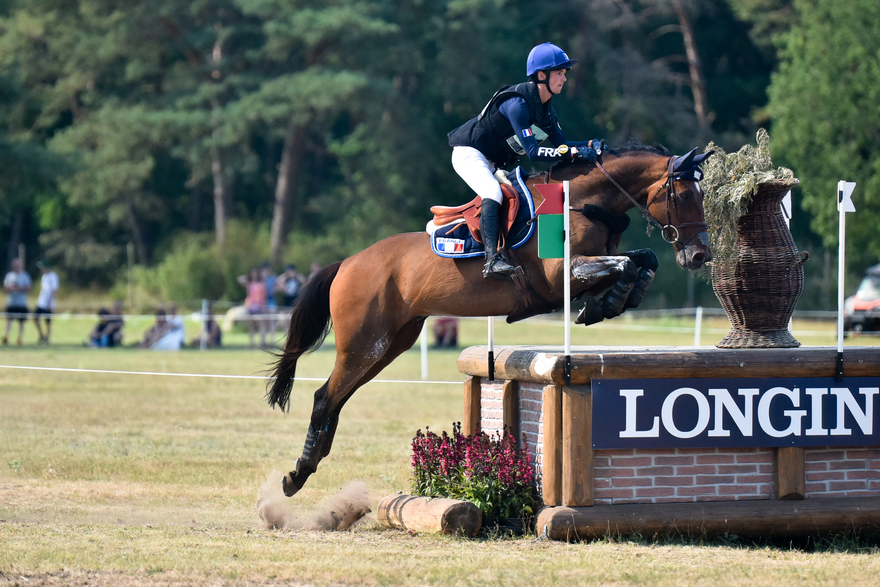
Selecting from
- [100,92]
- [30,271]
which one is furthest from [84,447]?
[30,271]

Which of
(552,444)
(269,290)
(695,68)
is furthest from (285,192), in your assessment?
(552,444)

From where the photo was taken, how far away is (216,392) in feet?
45.5

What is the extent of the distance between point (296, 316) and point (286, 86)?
23998mm

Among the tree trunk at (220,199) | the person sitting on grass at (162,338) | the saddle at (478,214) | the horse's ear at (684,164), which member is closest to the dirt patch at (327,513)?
the saddle at (478,214)

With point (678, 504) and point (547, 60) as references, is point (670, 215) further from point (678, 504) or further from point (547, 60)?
point (678, 504)

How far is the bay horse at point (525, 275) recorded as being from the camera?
588cm

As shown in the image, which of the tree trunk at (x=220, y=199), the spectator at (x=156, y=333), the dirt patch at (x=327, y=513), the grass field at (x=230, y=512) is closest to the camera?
the grass field at (x=230, y=512)

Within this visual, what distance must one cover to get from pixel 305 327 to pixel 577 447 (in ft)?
7.71

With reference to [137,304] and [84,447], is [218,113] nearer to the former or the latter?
[137,304]

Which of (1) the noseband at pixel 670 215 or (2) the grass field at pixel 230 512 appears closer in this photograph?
(2) the grass field at pixel 230 512

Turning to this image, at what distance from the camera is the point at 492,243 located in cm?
601

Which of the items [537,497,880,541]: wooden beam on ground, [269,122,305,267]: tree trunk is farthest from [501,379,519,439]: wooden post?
[269,122,305,267]: tree trunk

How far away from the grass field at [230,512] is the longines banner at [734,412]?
0.55 metres

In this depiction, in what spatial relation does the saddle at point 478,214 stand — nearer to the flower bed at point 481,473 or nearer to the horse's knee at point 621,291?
the horse's knee at point 621,291
